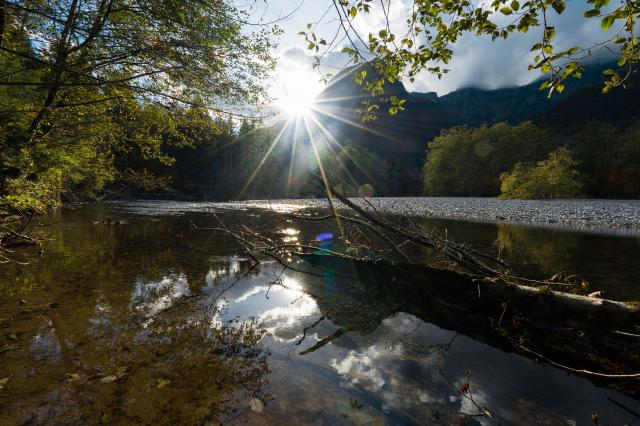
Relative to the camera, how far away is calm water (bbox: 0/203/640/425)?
9.70ft

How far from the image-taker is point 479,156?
69.8 metres

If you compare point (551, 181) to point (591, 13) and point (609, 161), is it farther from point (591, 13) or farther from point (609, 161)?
point (591, 13)

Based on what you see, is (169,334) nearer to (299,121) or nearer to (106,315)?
(106,315)

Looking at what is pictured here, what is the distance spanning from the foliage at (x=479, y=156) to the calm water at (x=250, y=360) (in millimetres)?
65812

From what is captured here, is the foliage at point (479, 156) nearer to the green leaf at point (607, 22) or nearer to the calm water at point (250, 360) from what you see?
the calm water at point (250, 360)

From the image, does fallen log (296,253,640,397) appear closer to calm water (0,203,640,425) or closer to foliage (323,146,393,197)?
calm water (0,203,640,425)

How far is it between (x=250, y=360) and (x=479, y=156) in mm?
77509

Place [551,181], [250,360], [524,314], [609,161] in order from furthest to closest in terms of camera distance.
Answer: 1. [609,161]
2. [551,181]
3. [524,314]
4. [250,360]

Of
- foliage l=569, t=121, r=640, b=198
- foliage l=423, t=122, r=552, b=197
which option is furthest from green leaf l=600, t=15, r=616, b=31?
foliage l=423, t=122, r=552, b=197

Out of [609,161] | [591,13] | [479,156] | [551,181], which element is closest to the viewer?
[591,13]

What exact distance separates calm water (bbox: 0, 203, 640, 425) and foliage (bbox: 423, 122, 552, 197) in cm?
6581

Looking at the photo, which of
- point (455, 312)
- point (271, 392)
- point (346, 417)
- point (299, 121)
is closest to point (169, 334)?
point (271, 392)

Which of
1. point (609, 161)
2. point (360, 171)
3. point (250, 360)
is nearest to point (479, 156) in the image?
point (609, 161)

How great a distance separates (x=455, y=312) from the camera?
18.2ft
